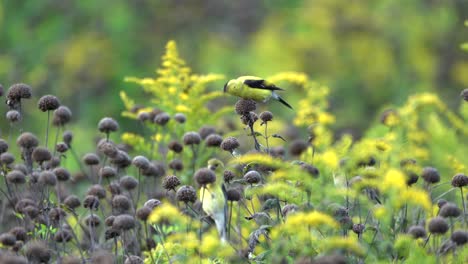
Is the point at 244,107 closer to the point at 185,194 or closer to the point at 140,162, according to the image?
the point at 185,194

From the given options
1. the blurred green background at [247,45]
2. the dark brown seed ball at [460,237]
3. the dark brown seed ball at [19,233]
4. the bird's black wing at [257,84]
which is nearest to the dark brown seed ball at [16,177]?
the dark brown seed ball at [19,233]

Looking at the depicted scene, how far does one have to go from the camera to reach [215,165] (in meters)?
3.55

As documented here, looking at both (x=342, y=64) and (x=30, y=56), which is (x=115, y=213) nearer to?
(x=342, y=64)

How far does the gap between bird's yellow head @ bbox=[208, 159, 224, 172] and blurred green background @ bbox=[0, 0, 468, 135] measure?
17.5 ft

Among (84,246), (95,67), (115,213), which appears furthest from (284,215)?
(95,67)

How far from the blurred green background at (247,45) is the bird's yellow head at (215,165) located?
5.34 m

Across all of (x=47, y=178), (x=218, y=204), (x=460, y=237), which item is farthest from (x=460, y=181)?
(x=47, y=178)

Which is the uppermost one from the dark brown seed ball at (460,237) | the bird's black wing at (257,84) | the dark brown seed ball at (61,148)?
the bird's black wing at (257,84)

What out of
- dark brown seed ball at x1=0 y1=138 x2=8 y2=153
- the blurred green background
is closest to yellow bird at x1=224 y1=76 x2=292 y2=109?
dark brown seed ball at x1=0 y1=138 x2=8 y2=153

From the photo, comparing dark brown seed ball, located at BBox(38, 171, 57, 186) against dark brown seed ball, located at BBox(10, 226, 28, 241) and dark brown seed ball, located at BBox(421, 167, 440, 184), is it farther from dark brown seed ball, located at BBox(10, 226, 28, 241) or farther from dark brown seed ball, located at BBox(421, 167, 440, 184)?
dark brown seed ball, located at BBox(421, 167, 440, 184)

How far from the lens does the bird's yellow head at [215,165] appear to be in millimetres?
3522

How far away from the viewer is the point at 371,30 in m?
10.1

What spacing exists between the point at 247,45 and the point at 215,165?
8598 millimetres

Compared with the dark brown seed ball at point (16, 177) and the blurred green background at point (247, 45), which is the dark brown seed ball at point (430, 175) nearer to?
the dark brown seed ball at point (16, 177)
